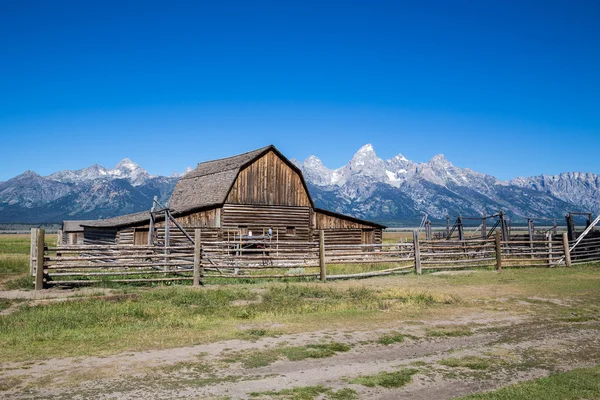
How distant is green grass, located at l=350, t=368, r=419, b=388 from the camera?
268 inches

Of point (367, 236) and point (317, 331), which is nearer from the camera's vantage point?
point (317, 331)

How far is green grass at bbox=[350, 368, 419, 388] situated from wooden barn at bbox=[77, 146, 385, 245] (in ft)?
83.3

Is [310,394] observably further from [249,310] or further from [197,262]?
[197,262]

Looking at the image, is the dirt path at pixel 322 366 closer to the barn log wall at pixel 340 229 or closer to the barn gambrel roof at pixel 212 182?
the barn gambrel roof at pixel 212 182

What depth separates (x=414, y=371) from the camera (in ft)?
24.2

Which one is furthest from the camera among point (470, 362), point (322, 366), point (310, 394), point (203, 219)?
point (203, 219)

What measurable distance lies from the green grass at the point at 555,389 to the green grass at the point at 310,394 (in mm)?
1500

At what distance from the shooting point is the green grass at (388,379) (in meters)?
6.81

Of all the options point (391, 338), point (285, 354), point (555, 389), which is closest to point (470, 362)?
point (555, 389)

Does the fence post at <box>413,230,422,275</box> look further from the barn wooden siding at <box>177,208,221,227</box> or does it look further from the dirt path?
the barn wooden siding at <box>177,208,221,227</box>

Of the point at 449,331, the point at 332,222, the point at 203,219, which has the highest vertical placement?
the point at 203,219

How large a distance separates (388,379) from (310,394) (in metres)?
1.33

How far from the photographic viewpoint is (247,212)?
35.2 m

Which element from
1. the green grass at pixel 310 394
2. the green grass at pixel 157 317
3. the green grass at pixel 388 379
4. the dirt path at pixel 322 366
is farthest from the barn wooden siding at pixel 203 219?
the green grass at pixel 310 394
